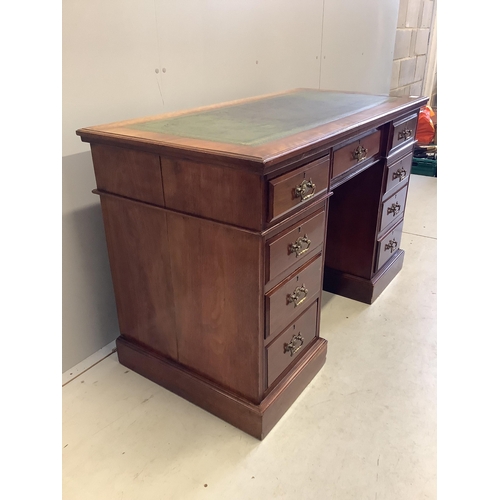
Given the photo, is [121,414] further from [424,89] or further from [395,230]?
[424,89]

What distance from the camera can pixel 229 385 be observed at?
1.37 m

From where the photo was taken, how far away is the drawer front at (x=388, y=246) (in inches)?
78.2

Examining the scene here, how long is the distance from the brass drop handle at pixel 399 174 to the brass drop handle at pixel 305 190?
30.2 inches

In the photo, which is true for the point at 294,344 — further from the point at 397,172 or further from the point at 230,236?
the point at 397,172

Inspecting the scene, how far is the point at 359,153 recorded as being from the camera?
151 centimetres

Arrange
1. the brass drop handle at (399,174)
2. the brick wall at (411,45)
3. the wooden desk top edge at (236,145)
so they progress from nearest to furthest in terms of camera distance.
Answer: the wooden desk top edge at (236,145), the brass drop handle at (399,174), the brick wall at (411,45)

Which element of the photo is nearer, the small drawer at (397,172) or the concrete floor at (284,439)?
the concrete floor at (284,439)

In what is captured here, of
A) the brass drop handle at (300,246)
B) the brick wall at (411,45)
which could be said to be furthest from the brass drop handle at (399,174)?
the brick wall at (411,45)

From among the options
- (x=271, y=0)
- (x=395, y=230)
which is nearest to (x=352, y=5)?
(x=271, y=0)

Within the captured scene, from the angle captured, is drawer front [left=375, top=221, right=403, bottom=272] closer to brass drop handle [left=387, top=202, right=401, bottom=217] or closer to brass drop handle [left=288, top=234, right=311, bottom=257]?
brass drop handle [left=387, top=202, right=401, bottom=217]

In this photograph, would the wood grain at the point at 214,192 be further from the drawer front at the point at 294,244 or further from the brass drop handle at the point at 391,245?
the brass drop handle at the point at 391,245

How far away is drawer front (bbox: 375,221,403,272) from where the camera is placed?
78.2 inches

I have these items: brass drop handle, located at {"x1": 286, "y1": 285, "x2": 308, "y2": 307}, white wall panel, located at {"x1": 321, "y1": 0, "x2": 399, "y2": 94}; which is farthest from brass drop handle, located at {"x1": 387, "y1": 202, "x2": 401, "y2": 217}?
white wall panel, located at {"x1": 321, "y1": 0, "x2": 399, "y2": 94}

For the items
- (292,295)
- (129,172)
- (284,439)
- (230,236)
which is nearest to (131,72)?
(129,172)
